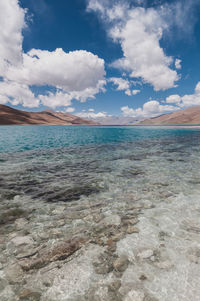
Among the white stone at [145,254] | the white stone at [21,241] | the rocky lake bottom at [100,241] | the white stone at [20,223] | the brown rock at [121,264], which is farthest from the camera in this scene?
the white stone at [20,223]

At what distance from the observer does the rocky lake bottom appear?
142 inches

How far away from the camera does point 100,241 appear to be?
5.19 m

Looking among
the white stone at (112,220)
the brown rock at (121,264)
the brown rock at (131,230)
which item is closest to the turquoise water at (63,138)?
the white stone at (112,220)

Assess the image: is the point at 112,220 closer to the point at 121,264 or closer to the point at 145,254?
the point at 145,254

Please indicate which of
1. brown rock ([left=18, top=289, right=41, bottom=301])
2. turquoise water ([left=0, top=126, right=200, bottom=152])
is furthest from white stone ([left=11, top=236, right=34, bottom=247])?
turquoise water ([left=0, top=126, right=200, bottom=152])

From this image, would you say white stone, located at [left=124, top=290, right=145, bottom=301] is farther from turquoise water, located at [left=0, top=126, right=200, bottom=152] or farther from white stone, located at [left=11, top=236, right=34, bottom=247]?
turquoise water, located at [left=0, top=126, right=200, bottom=152]

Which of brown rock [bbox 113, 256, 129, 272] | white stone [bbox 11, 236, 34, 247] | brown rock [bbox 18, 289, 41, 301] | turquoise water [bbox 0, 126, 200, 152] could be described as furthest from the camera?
turquoise water [bbox 0, 126, 200, 152]

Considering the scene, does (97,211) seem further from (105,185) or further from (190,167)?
(190,167)

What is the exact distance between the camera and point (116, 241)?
5.20 metres

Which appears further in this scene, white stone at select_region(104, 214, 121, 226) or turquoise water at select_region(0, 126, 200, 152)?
turquoise water at select_region(0, 126, 200, 152)

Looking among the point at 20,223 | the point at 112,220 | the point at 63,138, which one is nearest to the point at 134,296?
the point at 112,220

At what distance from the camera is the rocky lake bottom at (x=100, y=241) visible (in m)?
3.60

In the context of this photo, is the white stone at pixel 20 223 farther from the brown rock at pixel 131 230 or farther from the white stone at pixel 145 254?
the white stone at pixel 145 254

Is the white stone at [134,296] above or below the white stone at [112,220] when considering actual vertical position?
above
